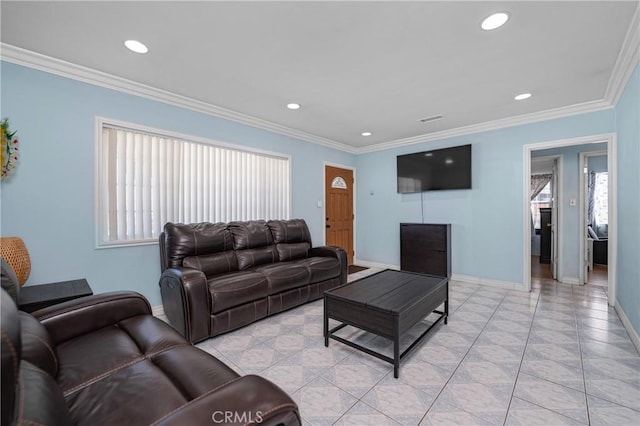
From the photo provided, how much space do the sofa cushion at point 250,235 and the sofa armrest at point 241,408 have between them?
254 cm

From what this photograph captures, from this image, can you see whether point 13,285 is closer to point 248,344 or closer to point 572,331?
point 248,344

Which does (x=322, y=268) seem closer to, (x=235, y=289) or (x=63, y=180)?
(x=235, y=289)

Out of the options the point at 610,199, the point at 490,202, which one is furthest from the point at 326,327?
the point at 610,199

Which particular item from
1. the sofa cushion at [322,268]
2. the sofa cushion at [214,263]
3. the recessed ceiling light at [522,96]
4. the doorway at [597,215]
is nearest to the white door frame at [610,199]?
the recessed ceiling light at [522,96]

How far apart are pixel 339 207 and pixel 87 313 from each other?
4.31m

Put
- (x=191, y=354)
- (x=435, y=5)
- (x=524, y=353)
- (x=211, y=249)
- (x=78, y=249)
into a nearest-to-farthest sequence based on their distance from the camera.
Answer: (x=191, y=354)
(x=435, y=5)
(x=524, y=353)
(x=78, y=249)
(x=211, y=249)

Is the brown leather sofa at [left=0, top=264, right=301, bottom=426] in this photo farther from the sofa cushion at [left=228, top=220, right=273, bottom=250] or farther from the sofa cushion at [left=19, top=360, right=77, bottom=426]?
the sofa cushion at [left=228, top=220, right=273, bottom=250]

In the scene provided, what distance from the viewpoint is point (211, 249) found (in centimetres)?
304

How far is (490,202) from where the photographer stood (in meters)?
4.17

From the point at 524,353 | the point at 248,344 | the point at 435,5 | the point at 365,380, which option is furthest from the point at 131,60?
the point at 524,353

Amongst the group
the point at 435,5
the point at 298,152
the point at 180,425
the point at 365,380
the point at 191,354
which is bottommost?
the point at 365,380

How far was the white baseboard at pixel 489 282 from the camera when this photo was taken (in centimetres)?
394

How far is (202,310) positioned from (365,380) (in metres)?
1.46

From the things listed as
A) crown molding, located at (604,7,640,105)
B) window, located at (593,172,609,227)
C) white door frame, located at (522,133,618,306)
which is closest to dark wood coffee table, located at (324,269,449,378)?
white door frame, located at (522,133,618,306)
